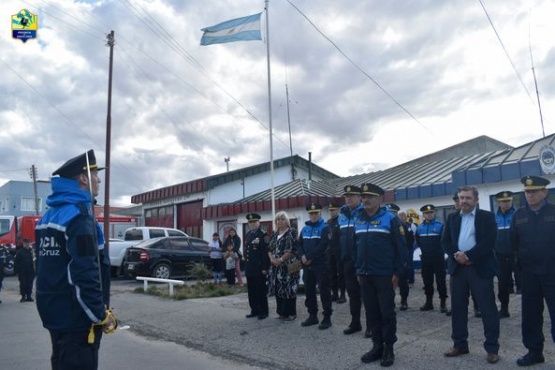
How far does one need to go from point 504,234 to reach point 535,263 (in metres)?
2.78

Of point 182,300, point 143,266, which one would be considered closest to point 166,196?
point 143,266

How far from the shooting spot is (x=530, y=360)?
213 inches

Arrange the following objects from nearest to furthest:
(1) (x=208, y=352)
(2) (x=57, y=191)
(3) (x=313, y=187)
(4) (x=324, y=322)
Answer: (2) (x=57, y=191) → (1) (x=208, y=352) → (4) (x=324, y=322) → (3) (x=313, y=187)

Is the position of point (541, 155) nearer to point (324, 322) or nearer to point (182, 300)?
point (324, 322)

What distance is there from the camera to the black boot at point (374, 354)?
5891mm

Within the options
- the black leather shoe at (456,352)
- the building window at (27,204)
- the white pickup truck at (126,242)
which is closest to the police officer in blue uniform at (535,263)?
the black leather shoe at (456,352)

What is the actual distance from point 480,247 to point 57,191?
4502 millimetres

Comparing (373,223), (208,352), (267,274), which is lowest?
(208,352)

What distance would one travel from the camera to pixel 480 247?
5734mm

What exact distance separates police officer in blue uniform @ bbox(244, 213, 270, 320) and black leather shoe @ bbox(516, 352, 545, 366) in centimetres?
434

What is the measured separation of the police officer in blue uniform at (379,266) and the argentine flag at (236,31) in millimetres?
10276

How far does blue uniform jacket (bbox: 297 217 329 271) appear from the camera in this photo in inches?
305

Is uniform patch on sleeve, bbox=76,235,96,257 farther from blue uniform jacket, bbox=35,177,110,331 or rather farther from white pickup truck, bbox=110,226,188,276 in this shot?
white pickup truck, bbox=110,226,188,276

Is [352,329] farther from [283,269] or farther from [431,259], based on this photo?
[431,259]
